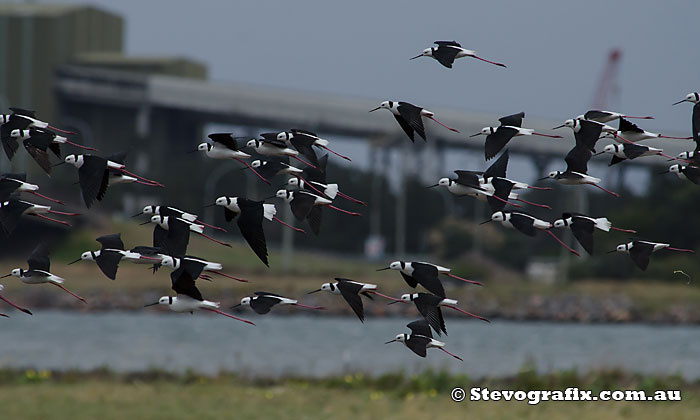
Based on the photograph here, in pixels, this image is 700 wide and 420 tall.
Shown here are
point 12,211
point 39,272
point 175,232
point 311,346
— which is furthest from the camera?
point 311,346

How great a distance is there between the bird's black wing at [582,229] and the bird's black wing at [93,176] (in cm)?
281

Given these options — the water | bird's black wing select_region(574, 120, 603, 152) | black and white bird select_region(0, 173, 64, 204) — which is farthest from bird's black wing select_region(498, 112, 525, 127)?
the water

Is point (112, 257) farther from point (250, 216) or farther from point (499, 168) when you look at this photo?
point (499, 168)

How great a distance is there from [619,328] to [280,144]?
54.3 meters

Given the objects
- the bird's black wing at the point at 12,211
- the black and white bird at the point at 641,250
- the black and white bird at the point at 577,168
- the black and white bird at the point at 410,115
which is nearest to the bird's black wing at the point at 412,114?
the black and white bird at the point at 410,115

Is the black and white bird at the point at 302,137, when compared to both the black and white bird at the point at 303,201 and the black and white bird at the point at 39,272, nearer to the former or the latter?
the black and white bird at the point at 303,201

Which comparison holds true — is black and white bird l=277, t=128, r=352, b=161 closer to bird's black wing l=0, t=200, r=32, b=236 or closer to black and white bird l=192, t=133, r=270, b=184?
black and white bird l=192, t=133, r=270, b=184

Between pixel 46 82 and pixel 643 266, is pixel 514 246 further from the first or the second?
pixel 643 266

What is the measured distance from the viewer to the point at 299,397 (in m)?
22.5

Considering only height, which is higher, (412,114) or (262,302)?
(412,114)

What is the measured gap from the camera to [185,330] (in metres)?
49.6

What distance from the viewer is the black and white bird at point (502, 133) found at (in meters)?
5.89

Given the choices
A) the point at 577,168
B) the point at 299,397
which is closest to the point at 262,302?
the point at 577,168

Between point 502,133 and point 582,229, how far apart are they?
817 millimetres
